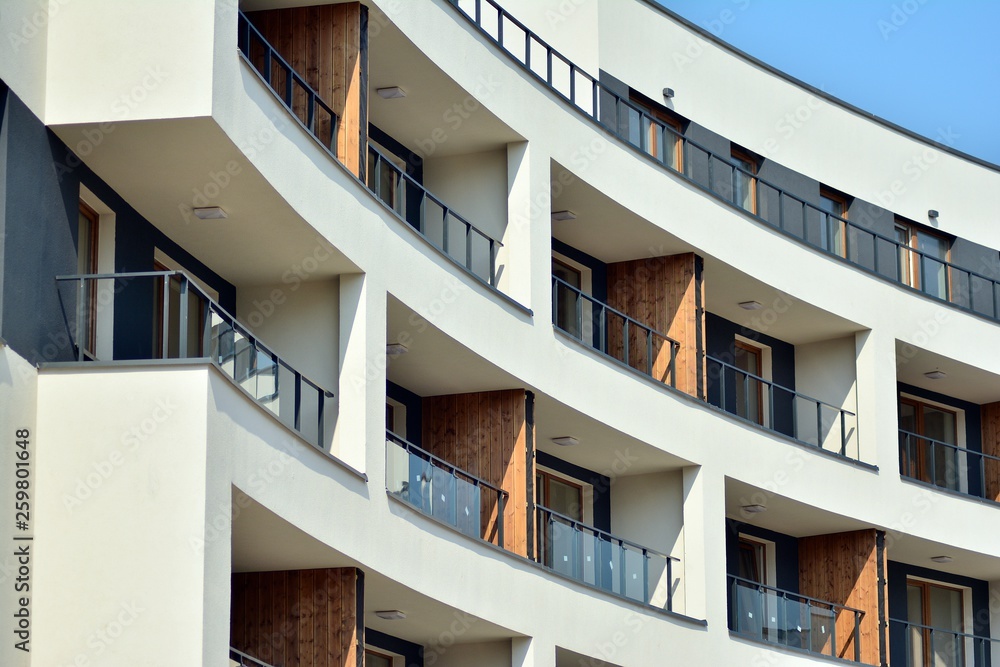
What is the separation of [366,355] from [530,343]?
4.43 meters

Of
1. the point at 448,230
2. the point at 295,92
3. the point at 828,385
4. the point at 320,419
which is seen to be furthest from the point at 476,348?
the point at 828,385

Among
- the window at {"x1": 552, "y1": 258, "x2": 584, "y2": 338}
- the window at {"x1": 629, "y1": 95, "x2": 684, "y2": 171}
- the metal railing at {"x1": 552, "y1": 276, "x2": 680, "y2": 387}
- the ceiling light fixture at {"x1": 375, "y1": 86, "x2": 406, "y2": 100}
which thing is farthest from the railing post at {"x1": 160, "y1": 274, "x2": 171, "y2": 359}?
the window at {"x1": 629, "y1": 95, "x2": 684, "y2": 171}

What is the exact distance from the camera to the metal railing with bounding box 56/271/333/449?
16797 millimetres

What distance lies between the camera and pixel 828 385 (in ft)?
108

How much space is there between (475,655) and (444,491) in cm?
298

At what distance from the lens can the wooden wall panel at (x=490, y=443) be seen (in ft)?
80.1

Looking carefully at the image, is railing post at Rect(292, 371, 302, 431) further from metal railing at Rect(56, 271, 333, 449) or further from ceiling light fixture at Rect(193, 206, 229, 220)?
ceiling light fixture at Rect(193, 206, 229, 220)

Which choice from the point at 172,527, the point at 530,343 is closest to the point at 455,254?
the point at 530,343

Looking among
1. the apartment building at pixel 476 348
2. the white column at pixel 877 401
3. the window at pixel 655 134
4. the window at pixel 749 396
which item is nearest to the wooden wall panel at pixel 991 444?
the apartment building at pixel 476 348

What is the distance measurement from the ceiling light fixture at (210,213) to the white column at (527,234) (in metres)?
6.56

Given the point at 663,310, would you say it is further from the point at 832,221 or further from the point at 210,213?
the point at 210,213

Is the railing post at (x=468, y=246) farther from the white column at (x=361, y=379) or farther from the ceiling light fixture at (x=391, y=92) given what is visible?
the white column at (x=361, y=379)

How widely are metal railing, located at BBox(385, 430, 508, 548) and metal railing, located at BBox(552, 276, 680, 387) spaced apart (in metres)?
3.92

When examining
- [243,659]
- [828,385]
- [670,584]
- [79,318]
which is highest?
[828,385]
